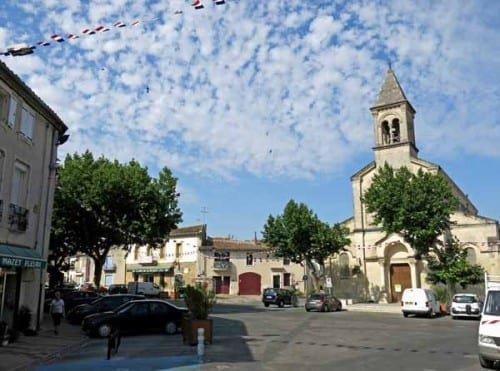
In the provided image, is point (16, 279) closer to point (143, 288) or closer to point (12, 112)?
point (12, 112)

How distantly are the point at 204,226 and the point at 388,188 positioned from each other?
25825mm

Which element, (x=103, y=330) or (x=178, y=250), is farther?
(x=178, y=250)

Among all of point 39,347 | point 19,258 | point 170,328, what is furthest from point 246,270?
point 19,258

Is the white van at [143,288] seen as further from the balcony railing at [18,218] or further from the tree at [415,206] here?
the balcony railing at [18,218]

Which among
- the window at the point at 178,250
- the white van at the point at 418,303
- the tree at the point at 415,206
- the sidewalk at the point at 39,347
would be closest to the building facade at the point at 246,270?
the window at the point at 178,250

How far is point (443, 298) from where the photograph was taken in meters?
34.2

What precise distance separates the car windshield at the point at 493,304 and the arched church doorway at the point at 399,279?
3028 cm

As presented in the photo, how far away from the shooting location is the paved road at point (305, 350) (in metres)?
12.0

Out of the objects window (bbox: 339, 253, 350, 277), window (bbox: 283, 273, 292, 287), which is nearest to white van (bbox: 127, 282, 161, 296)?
window (bbox: 283, 273, 292, 287)

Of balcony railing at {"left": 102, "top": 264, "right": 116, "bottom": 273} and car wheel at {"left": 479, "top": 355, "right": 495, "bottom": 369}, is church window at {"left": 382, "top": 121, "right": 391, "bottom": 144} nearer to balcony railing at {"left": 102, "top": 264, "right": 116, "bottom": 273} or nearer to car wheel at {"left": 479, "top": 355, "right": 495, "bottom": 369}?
balcony railing at {"left": 102, "top": 264, "right": 116, "bottom": 273}

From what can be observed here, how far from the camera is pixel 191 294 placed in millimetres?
15812

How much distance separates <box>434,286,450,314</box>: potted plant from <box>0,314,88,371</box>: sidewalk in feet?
77.4

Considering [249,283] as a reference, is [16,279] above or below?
below

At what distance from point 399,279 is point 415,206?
31.4ft
